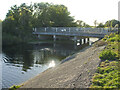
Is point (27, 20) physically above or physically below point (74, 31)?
above

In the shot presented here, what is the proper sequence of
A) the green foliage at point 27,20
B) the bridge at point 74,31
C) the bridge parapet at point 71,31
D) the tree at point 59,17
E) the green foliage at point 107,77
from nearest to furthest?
the green foliage at point 107,77 → the bridge at point 74,31 → the bridge parapet at point 71,31 → the green foliage at point 27,20 → the tree at point 59,17

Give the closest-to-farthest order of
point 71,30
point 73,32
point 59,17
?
1. point 73,32
2. point 71,30
3. point 59,17

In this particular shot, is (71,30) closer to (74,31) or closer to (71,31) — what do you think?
(71,31)

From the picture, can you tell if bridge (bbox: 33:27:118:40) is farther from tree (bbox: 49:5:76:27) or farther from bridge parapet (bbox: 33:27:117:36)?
tree (bbox: 49:5:76:27)

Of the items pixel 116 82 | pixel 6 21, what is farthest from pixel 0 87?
pixel 6 21

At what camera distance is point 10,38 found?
34906 mm

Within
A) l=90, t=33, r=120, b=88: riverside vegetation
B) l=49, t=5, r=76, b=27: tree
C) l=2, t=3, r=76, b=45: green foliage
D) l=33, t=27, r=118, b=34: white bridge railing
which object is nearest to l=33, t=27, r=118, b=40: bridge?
l=33, t=27, r=118, b=34: white bridge railing

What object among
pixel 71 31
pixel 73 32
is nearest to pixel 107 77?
pixel 73 32

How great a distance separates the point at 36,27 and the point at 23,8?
652 cm

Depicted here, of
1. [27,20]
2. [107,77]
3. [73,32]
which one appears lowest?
[107,77]

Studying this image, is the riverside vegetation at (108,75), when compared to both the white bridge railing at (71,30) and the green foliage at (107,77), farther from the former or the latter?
the white bridge railing at (71,30)

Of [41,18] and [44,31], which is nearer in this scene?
[44,31]

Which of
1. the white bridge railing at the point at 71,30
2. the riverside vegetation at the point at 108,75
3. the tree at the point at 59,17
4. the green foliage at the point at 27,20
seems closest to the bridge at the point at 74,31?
the white bridge railing at the point at 71,30

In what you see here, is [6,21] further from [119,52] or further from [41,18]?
→ [119,52]
